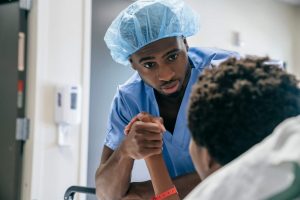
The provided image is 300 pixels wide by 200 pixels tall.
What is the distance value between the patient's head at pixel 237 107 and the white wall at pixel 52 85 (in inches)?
62.2

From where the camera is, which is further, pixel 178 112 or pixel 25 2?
pixel 25 2

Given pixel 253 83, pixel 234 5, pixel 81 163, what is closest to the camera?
pixel 253 83

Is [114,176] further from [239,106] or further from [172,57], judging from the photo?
[239,106]

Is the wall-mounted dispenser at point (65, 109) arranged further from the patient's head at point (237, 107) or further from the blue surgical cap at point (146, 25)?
the patient's head at point (237, 107)

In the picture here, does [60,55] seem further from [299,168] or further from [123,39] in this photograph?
[299,168]

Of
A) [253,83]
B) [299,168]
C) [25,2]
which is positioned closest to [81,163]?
[25,2]

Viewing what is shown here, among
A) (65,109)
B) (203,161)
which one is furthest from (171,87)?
(65,109)

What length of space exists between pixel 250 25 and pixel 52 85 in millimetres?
2106

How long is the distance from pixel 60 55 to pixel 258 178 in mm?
1873

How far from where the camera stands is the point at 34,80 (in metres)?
2.05

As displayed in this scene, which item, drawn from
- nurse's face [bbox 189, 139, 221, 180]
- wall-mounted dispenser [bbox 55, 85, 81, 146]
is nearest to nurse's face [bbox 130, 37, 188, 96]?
nurse's face [bbox 189, 139, 221, 180]

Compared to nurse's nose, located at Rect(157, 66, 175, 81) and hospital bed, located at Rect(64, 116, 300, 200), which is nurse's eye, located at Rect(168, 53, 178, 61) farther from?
hospital bed, located at Rect(64, 116, 300, 200)

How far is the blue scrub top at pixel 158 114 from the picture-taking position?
120 centimetres

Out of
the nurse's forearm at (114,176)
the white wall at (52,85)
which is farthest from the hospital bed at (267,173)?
the white wall at (52,85)
